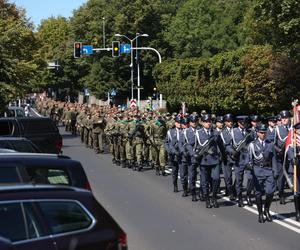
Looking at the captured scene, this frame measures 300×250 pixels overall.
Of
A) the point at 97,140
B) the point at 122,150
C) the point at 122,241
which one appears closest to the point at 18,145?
the point at 122,241

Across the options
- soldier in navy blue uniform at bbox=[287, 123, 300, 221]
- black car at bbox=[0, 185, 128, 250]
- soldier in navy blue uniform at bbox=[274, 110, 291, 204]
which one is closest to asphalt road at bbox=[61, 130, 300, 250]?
soldier in navy blue uniform at bbox=[287, 123, 300, 221]

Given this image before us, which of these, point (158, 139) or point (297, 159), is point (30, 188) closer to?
point (297, 159)

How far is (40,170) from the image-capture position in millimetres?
→ 7488

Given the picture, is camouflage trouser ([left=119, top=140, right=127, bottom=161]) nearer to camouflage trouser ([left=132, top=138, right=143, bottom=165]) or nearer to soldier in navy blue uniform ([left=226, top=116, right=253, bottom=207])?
camouflage trouser ([left=132, top=138, right=143, bottom=165])

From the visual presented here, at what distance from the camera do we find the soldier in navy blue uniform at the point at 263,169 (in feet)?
39.5

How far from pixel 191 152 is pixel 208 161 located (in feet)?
2.52

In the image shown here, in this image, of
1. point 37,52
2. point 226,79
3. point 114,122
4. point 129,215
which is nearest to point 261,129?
point 129,215

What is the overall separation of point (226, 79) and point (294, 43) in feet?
29.3

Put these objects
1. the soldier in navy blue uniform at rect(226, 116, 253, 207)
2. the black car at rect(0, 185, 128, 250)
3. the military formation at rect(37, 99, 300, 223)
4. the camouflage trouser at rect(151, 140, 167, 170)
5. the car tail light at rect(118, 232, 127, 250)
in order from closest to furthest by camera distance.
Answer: the black car at rect(0, 185, 128, 250), the car tail light at rect(118, 232, 127, 250), the military formation at rect(37, 99, 300, 223), the soldier in navy blue uniform at rect(226, 116, 253, 207), the camouflage trouser at rect(151, 140, 167, 170)

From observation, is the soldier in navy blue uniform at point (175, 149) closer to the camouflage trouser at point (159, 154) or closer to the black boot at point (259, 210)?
the camouflage trouser at point (159, 154)

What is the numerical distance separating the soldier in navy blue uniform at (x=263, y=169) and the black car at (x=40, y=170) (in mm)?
5154

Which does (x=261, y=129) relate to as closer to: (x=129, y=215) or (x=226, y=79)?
(x=129, y=215)

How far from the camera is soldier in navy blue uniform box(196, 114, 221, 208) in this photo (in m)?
14.0

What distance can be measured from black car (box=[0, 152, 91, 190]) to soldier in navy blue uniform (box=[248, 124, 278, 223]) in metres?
5.15
